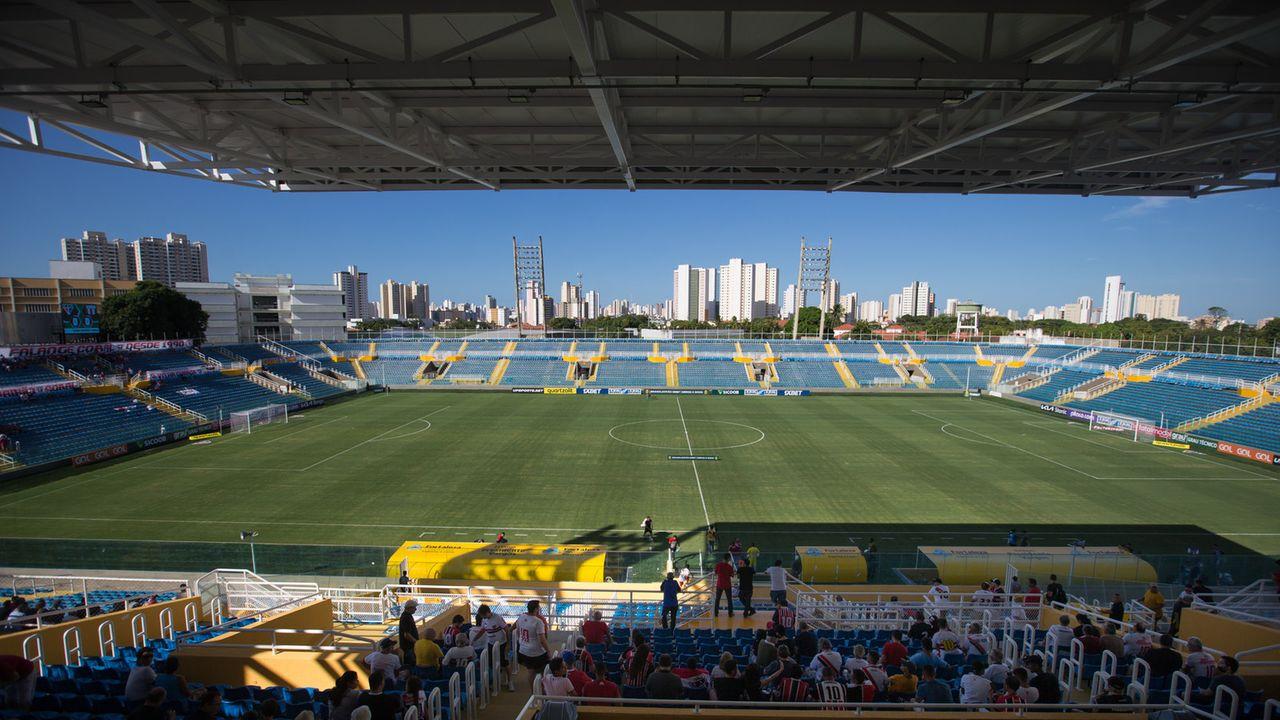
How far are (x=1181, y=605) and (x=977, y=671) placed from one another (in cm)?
551

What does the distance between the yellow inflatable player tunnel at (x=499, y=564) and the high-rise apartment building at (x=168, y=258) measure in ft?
561

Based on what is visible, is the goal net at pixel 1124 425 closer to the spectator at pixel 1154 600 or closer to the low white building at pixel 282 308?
the spectator at pixel 1154 600

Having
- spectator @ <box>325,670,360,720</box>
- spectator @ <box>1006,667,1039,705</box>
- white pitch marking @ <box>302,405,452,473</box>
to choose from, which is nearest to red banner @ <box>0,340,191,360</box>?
white pitch marking @ <box>302,405,452,473</box>

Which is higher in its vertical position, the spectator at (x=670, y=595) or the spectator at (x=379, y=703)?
the spectator at (x=379, y=703)

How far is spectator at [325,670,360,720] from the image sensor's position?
14.3 ft

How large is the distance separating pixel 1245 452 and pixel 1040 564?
24710 mm

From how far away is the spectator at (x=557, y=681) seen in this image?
15.0 feet

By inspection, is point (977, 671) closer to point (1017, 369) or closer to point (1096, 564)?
point (1096, 564)

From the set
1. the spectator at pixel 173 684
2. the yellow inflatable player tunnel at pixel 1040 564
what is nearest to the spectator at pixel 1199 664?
the yellow inflatable player tunnel at pixel 1040 564

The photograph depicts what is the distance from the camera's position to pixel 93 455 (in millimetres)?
25141

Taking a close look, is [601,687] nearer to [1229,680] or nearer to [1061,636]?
[1229,680]

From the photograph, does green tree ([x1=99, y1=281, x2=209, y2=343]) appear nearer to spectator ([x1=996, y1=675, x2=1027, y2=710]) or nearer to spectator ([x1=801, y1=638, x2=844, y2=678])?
spectator ([x1=801, y1=638, x2=844, y2=678])

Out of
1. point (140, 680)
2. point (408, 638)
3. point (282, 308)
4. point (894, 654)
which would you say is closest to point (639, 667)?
point (408, 638)

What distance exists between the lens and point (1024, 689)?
5062 mm
